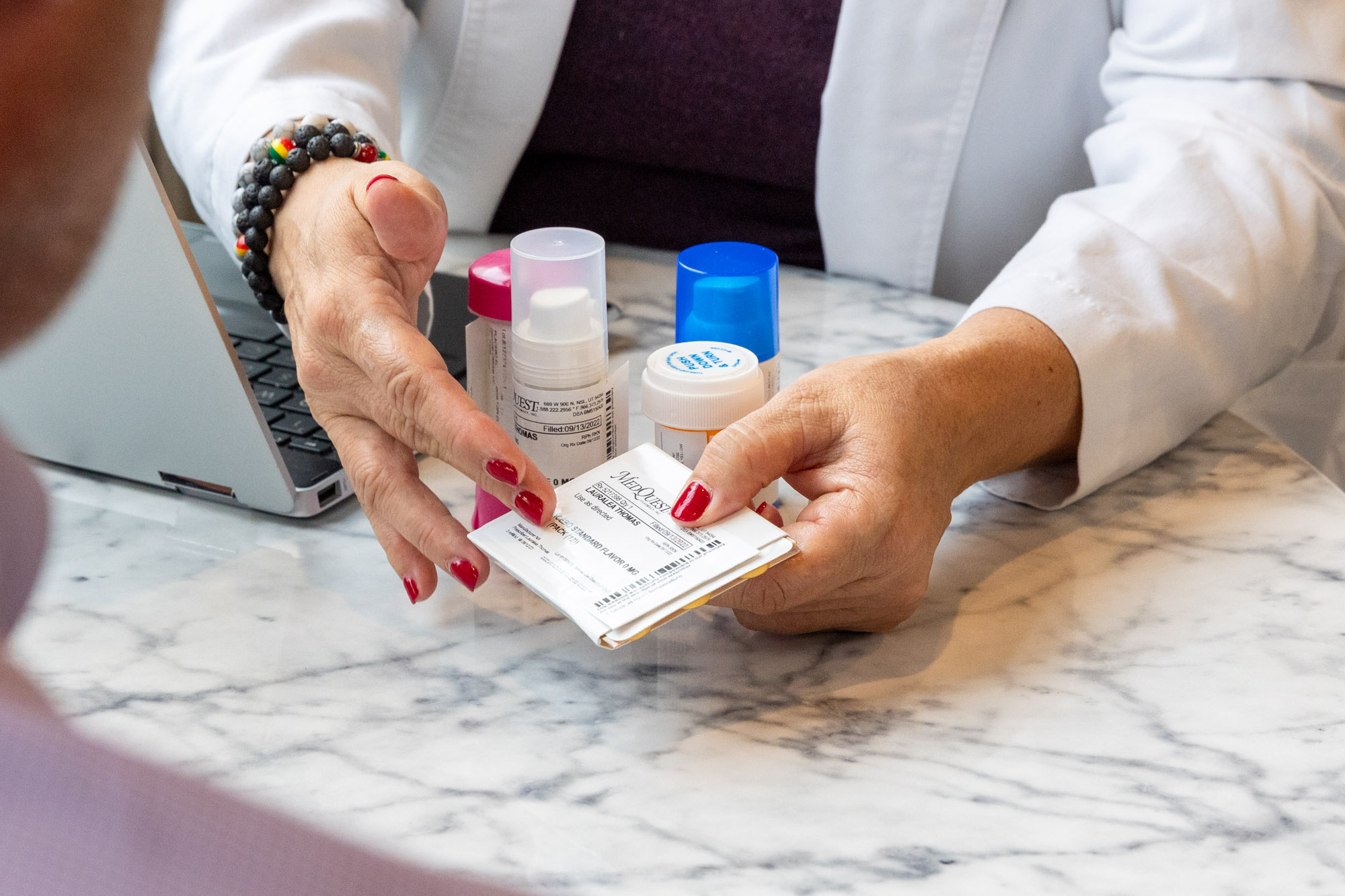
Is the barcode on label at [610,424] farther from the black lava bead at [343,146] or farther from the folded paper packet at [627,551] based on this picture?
the black lava bead at [343,146]

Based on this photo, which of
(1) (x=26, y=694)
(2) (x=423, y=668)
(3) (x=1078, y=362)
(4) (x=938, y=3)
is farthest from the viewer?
(4) (x=938, y=3)

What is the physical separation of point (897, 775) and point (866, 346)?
447mm

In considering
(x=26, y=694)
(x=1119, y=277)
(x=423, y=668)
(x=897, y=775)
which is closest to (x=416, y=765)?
(x=423, y=668)

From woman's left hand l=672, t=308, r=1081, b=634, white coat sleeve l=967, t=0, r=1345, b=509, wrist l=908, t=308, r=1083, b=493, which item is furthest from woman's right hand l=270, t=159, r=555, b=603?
white coat sleeve l=967, t=0, r=1345, b=509

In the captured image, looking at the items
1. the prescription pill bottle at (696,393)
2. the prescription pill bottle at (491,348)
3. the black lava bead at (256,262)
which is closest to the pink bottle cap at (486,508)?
the prescription pill bottle at (491,348)

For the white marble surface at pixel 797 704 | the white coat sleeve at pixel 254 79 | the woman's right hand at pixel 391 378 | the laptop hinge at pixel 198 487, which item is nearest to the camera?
the white marble surface at pixel 797 704

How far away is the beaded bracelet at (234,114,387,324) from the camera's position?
2.39ft

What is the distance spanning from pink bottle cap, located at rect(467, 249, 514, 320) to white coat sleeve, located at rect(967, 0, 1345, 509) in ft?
1.03

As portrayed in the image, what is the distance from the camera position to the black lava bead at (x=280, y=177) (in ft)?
2.38

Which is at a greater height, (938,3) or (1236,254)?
(938,3)

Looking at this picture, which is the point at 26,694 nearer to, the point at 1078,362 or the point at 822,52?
the point at 1078,362

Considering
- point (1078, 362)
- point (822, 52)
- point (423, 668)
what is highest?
point (822, 52)

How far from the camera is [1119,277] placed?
0.71 meters

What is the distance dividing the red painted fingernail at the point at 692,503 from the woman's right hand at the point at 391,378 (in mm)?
64
